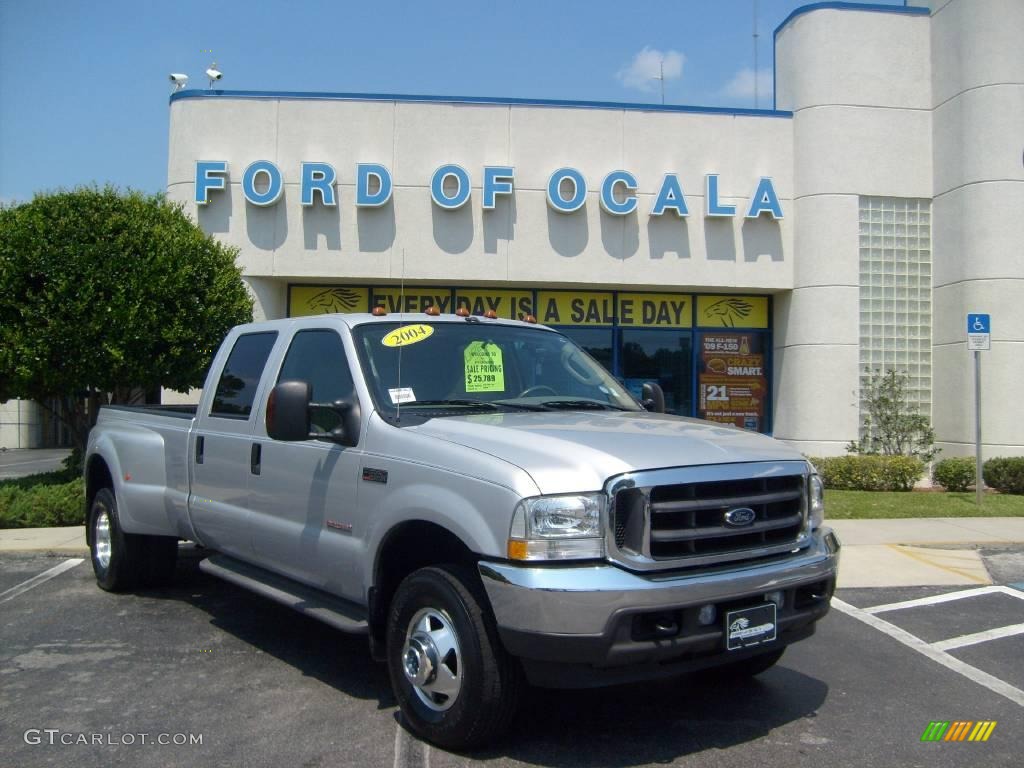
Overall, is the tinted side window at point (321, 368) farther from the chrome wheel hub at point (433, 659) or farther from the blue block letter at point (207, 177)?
the blue block letter at point (207, 177)

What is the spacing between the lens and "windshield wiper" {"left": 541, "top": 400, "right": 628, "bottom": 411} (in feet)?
16.7

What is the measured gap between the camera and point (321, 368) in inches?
208

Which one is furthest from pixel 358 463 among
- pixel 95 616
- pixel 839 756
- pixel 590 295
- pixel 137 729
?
pixel 590 295

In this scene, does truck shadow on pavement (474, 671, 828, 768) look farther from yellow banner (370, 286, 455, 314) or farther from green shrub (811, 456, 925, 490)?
yellow banner (370, 286, 455, 314)

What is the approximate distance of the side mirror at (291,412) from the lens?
4.51 meters

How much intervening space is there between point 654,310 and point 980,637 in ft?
39.1

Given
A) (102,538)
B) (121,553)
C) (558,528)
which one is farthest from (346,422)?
(102,538)

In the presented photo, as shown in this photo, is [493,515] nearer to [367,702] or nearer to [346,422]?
[346,422]

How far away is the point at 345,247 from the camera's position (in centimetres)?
1628

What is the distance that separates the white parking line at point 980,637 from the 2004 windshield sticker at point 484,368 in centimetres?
356

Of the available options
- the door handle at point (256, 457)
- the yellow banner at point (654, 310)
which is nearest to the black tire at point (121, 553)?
the door handle at point (256, 457)

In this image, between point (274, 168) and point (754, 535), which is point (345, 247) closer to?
point (274, 168)

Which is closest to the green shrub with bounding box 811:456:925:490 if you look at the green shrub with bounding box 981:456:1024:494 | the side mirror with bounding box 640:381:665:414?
the green shrub with bounding box 981:456:1024:494

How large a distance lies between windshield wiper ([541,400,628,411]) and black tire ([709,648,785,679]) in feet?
5.09
